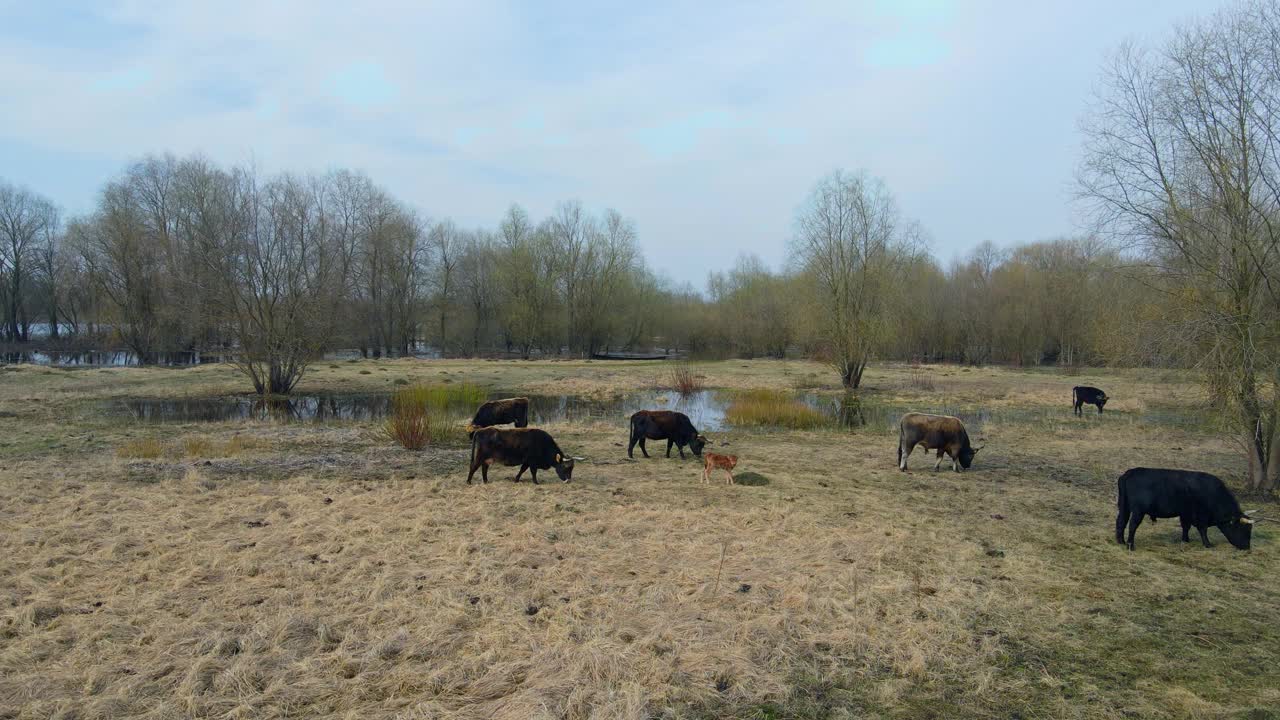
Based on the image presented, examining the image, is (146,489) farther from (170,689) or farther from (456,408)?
(456,408)

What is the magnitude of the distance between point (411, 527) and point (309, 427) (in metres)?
10.9

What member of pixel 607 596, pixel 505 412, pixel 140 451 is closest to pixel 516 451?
pixel 607 596

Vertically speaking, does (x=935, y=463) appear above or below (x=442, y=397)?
below

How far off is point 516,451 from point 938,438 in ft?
26.4

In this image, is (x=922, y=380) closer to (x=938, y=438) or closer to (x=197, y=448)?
(x=938, y=438)

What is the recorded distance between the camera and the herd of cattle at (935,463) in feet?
26.2

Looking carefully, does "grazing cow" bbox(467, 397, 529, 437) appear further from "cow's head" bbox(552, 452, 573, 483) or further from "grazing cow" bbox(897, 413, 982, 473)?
"grazing cow" bbox(897, 413, 982, 473)

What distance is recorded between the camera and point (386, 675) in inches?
180

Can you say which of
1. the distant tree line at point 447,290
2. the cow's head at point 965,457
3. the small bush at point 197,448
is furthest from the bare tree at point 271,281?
the cow's head at point 965,457

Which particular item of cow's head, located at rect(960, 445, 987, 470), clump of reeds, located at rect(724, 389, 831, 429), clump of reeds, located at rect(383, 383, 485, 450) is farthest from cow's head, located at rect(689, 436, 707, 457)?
clump of reeds, located at rect(724, 389, 831, 429)

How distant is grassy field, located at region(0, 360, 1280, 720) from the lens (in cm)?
446

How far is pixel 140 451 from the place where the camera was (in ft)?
40.6

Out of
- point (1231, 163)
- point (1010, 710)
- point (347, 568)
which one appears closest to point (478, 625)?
point (347, 568)

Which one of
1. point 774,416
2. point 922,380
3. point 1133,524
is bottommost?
point 1133,524
